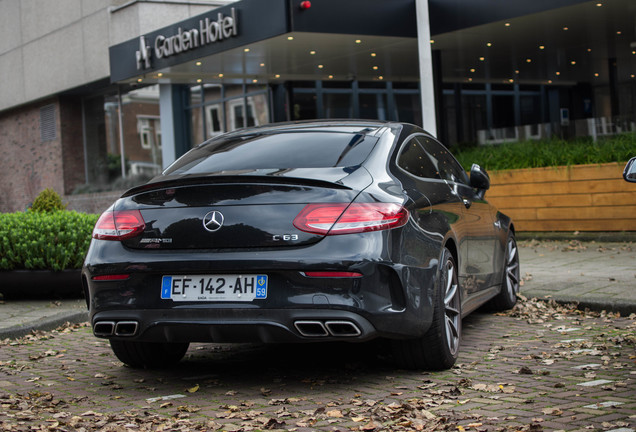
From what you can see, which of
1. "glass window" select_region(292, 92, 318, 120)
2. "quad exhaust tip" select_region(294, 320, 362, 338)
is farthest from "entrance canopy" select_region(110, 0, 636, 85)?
"quad exhaust tip" select_region(294, 320, 362, 338)

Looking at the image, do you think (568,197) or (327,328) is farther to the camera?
(568,197)

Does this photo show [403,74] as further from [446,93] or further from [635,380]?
[635,380]

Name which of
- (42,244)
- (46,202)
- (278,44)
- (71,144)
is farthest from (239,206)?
Answer: (71,144)

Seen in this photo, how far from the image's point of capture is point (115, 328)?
466 centimetres

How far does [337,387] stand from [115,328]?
1.29 meters

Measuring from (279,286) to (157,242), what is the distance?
0.75m

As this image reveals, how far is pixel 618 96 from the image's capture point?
29.0 metres

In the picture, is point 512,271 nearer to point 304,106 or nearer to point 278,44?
point 278,44

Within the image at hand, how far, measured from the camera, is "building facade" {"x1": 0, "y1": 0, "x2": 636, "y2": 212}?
685 inches

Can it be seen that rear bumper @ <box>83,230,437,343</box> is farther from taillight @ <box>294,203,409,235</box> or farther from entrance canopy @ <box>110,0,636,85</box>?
entrance canopy @ <box>110,0,636,85</box>

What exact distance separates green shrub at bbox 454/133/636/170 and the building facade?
4.63 feet

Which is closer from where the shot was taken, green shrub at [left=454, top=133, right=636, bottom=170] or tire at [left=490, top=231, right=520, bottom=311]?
tire at [left=490, top=231, right=520, bottom=311]

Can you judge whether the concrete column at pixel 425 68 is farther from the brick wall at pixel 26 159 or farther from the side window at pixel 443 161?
the brick wall at pixel 26 159

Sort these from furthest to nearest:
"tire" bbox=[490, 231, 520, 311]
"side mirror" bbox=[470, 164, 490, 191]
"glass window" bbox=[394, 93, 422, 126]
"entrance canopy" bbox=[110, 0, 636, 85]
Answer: "glass window" bbox=[394, 93, 422, 126]
"entrance canopy" bbox=[110, 0, 636, 85]
"tire" bbox=[490, 231, 520, 311]
"side mirror" bbox=[470, 164, 490, 191]
